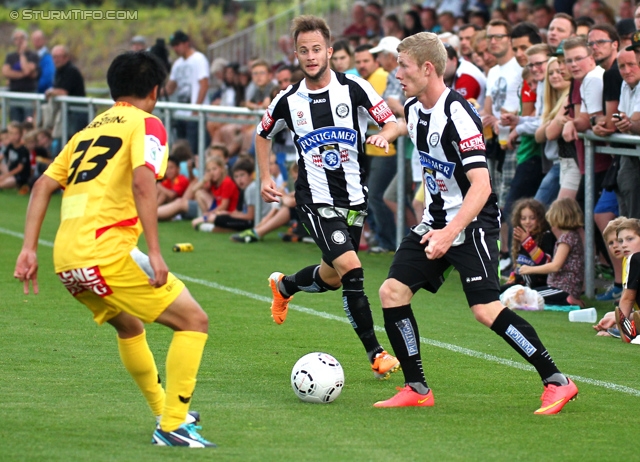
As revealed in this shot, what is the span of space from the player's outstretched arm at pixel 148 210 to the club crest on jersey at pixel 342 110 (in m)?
2.67

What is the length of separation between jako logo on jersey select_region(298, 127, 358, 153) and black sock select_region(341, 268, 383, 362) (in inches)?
37.2

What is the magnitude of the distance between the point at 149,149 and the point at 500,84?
736 centimetres

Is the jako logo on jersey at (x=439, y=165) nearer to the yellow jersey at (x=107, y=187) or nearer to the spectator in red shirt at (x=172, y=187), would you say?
the yellow jersey at (x=107, y=187)

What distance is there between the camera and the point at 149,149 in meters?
4.92

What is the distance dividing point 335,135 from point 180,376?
276cm

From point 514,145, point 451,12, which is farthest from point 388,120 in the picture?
point 451,12

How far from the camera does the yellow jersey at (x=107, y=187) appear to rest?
4941 mm

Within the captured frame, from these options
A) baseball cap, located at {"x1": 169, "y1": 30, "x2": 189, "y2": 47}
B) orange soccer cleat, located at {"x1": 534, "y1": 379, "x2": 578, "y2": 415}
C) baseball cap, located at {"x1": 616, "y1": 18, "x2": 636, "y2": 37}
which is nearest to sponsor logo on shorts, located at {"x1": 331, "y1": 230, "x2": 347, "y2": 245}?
orange soccer cleat, located at {"x1": 534, "y1": 379, "x2": 578, "y2": 415}

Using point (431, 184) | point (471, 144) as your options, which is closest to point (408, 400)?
point (431, 184)

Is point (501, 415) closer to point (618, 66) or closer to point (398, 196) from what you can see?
point (618, 66)

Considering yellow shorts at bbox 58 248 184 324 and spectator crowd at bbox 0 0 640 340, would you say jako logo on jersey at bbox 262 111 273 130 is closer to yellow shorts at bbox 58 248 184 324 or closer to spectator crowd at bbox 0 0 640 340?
yellow shorts at bbox 58 248 184 324

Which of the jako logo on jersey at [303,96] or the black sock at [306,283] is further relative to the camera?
the black sock at [306,283]

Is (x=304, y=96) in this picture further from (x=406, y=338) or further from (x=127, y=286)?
(x=127, y=286)

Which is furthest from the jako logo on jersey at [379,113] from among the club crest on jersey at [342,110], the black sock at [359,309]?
the black sock at [359,309]
